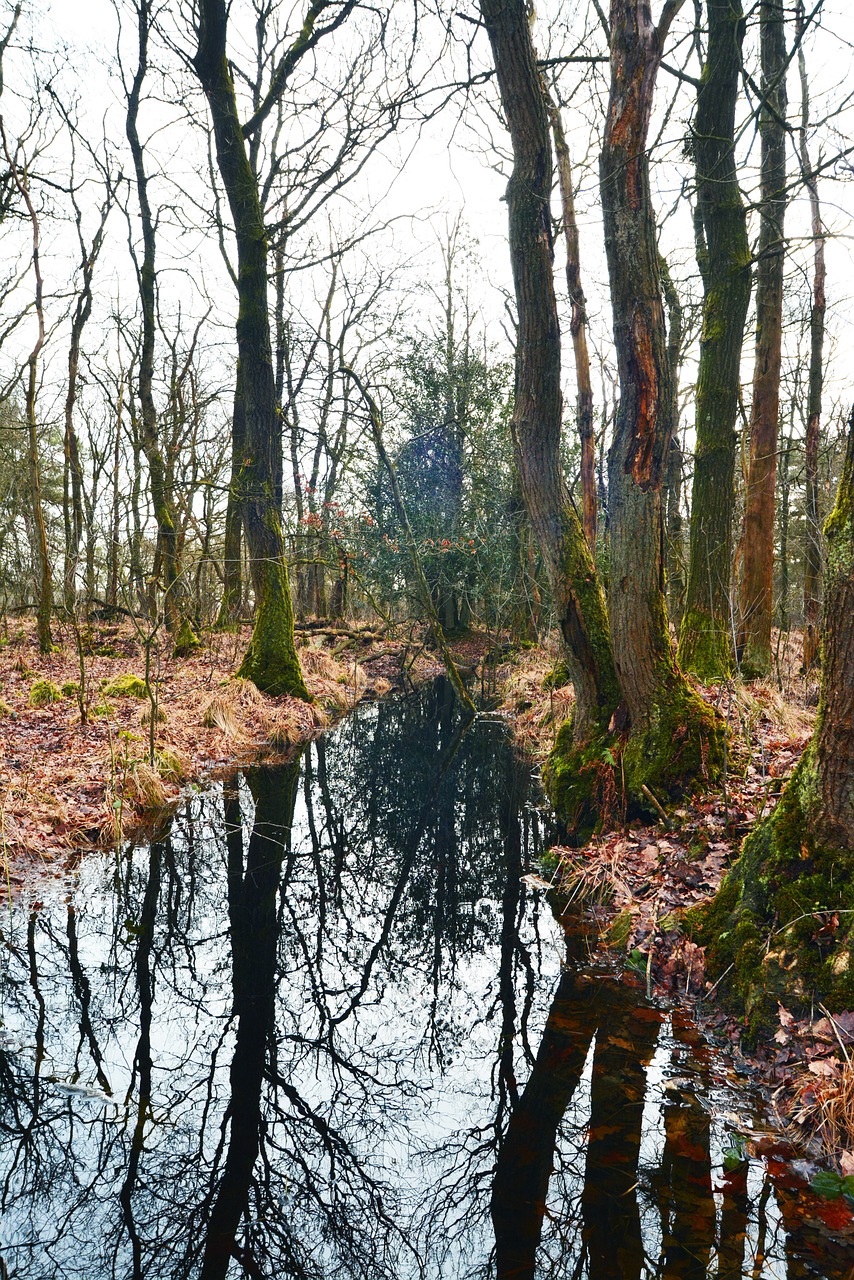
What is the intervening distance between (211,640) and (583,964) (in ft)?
37.9

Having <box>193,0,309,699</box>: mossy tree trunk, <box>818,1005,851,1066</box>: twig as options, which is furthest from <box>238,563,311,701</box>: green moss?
<box>818,1005,851,1066</box>: twig

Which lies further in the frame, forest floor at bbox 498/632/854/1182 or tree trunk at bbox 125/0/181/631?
tree trunk at bbox 125/0/181/631

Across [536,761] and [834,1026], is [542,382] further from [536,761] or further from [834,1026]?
[834,1026]

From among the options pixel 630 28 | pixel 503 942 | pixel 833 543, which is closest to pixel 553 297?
pixel 630 28

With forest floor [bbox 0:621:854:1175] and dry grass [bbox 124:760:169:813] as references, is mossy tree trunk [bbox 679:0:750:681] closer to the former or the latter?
forest floor [bbox 0:621:854:1175]

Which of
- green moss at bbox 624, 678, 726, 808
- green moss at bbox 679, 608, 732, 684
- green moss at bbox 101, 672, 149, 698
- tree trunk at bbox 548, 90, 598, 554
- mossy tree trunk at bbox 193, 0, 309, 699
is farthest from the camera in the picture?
tree trunk at bbox 548, 90, 598, 554

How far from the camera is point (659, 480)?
231 inches

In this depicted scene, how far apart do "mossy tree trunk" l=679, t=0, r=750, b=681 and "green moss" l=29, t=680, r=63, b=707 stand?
7567 millimetres

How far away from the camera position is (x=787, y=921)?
353cm

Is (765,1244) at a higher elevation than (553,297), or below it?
below

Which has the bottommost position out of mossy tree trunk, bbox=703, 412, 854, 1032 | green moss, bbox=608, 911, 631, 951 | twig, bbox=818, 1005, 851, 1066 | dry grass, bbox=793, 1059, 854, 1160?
green moss, bbox=608, 911, 631, 951

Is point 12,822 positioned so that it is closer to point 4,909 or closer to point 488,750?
point 4,909

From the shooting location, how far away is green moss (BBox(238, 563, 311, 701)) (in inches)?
433

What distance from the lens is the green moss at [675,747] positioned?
562 centimetres
